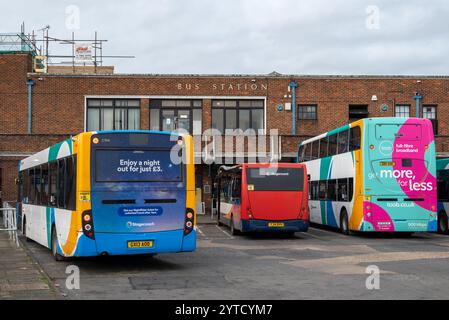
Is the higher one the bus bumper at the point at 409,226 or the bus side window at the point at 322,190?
the bus side window at the point at 322,190

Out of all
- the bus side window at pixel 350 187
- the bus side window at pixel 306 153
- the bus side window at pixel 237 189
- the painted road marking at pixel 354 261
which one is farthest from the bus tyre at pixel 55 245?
the bus side window at pixel 306 153

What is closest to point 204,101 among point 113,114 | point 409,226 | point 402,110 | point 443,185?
point 113,114

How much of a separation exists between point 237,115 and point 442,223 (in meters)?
15.7

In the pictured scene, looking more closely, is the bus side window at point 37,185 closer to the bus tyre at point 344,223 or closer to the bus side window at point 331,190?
the bus tyre at point 344,223

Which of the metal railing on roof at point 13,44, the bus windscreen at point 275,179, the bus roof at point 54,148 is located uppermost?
the metal railing on roof at point 13,44

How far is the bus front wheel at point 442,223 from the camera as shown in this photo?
2544 centimetres

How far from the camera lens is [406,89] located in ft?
127

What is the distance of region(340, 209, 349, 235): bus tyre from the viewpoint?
2413cm

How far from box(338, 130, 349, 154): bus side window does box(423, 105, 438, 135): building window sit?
16062mm

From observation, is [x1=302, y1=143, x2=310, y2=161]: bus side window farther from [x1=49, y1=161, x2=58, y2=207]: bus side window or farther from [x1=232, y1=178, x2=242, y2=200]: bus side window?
[x1=49, y1=161, x2=58, y2=207]: bus side window

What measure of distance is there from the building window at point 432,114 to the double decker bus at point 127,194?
28.2 metres
